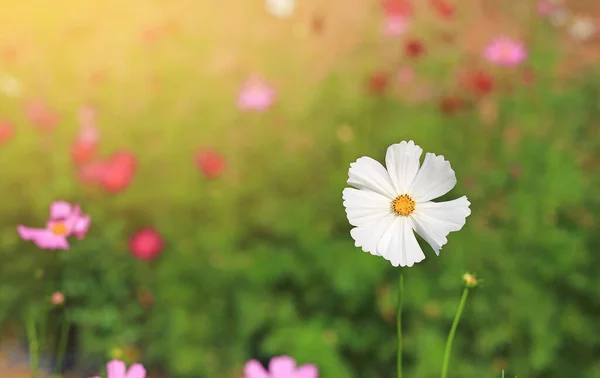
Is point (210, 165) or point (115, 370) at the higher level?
point (210, 165)

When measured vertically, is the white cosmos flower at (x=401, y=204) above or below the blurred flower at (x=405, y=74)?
below

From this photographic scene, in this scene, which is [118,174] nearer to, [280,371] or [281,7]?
[281,7]

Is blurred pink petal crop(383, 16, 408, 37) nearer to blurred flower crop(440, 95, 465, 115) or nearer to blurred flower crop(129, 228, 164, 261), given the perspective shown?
blurred flower crop(440, 95, 465, 115)

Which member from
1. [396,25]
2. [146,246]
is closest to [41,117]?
[146,246]

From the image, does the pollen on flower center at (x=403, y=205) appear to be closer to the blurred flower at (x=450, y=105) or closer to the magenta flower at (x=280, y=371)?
the magenta flower at (x=280, y=371)

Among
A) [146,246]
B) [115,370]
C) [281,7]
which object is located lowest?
[115,370]

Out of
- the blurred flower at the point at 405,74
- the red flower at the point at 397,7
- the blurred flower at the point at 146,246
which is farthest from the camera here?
the blurred flower at the point at 405,74

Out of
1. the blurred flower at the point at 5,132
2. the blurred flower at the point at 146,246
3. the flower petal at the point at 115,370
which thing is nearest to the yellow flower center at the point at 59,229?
the flower petal at the point at 115,370
